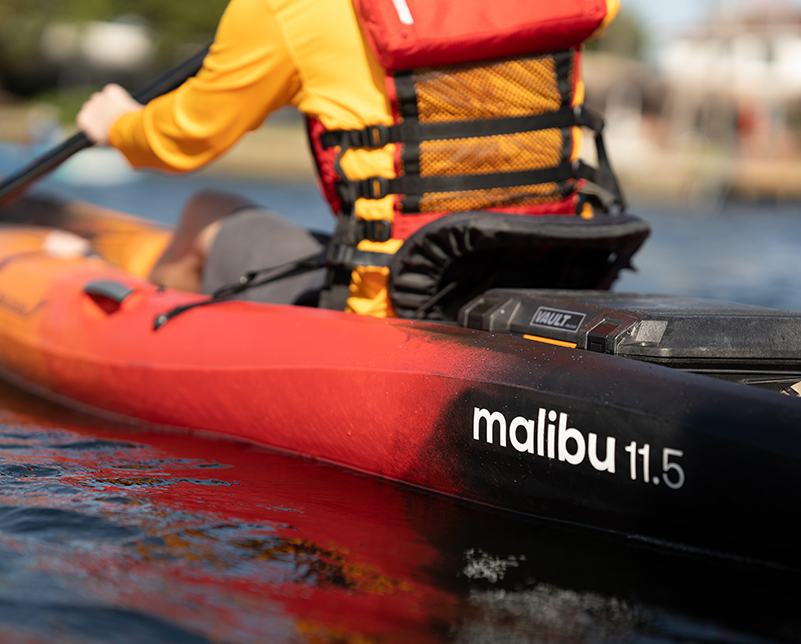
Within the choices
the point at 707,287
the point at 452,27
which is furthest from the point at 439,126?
the point at 707,287

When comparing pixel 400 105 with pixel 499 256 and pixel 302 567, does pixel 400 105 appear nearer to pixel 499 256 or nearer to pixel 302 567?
pixel 499 256

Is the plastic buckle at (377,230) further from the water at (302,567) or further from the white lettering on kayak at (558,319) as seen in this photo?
the water at (302,567)

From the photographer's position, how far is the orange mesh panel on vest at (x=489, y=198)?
2.33 m

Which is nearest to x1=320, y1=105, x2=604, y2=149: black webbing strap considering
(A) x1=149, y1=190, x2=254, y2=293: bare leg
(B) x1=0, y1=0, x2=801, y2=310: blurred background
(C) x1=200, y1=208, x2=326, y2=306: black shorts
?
(C) x1=200, y1=208, x2=326, y2=306: black shorts

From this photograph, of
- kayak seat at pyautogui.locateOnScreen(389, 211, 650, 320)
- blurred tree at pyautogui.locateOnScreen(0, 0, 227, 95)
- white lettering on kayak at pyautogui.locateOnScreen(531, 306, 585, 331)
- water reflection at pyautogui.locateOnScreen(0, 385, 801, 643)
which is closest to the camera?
water reflection at pyautogui.locateOnScreen(0, 385, 801, 643)

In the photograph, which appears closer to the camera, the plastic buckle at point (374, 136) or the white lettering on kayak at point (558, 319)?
the white lettering on kayak at point (558, 319)

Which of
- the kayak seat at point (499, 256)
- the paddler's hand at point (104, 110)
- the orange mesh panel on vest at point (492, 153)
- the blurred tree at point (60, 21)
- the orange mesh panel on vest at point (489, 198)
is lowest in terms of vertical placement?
the kayak seat at point (499, 256)

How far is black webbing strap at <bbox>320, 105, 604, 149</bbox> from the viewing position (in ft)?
7.46

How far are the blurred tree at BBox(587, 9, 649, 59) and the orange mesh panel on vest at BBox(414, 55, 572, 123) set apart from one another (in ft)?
206

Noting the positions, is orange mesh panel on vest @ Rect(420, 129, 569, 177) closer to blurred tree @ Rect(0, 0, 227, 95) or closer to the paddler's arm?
the paddler's arm

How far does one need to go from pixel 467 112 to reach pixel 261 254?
97 centimetres

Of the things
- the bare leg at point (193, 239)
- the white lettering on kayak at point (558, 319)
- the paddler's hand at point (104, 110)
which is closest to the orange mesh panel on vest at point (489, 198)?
the white lettering on kayak at point (558, 319)

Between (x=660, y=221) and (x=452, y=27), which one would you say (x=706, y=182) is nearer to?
(x=660, y=221)

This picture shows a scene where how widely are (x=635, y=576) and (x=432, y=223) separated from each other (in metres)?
0.97
